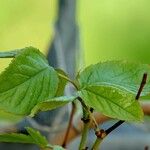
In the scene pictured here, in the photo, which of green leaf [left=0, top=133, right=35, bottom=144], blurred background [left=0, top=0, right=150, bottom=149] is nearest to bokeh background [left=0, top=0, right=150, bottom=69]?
blurred background [left=0, top=0, right=150, bottom=149]

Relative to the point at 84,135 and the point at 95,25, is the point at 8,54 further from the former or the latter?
the point at 95,25

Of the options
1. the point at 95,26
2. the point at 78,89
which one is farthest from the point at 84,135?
the point at 95,26

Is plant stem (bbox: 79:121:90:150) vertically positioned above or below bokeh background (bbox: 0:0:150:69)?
above

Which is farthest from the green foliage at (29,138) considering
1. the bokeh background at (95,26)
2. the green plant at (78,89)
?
the bokeh background at (95,26)

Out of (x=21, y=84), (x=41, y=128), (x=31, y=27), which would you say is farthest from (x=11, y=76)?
(x=31, y=27)

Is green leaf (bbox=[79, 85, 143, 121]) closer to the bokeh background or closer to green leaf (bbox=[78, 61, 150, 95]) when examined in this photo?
green leaf (bbox=[78, 61, 150, 95])

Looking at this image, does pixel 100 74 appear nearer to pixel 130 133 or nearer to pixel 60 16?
pixel 130 133
